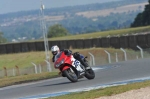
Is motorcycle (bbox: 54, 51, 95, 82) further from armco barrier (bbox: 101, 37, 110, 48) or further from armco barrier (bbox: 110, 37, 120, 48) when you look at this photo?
armco barrier (bbox: 101, 37, 110, 48)

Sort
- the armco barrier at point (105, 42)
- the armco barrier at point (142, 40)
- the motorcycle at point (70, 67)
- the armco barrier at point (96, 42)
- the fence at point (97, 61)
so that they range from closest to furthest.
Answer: the motorcycle at point (70, 67) < the fence at point (97, 61) < the armco barrier at point (142, 40) < the armco barrier at point (105, 42) < the armco barrier at point (96, 42)

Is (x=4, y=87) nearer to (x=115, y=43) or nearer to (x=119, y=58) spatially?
(x=119, y=58)

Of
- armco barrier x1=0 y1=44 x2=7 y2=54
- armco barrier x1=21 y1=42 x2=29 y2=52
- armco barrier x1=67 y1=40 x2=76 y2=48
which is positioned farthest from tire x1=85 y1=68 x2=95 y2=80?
armco barrier x1=0 y1=44 x2=7 y2=54

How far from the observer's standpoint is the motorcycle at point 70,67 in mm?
20297

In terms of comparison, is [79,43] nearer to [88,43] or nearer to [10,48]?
[88,43]

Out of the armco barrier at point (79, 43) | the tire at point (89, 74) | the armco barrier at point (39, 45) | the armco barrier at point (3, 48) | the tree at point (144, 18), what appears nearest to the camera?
the tire at point (89, 74)


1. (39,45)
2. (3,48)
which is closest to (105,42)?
(39,45)

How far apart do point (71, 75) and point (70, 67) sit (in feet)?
0.99

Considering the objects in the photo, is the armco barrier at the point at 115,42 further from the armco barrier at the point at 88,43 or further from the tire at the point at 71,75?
the tire at the point at 71,75

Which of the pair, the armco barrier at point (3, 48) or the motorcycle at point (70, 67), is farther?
the armco barrier at point (3, 48)

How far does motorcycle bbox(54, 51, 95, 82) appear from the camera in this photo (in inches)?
799

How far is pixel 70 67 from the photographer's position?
811 inches

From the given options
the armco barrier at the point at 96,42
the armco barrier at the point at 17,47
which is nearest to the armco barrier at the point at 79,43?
the armco barrier at the point at 96,42

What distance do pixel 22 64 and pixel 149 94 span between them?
55350 mm
